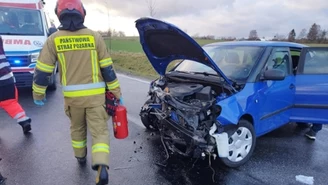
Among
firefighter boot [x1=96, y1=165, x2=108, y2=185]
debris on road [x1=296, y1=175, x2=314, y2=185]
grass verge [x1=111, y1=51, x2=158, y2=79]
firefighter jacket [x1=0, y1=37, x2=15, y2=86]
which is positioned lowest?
grass verge [x1=111, y1=51, x2=158, y2=79]

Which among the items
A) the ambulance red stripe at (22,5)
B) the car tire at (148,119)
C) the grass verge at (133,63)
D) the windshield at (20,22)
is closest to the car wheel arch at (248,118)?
the car tire at (148,119)

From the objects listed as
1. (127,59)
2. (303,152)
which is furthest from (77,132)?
(127,59)

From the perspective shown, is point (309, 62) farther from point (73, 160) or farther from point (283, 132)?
point (73, 160)

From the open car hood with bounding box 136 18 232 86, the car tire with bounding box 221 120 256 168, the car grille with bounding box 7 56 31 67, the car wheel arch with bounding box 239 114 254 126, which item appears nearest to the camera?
the open car hood with bounding box 136 18 232 86

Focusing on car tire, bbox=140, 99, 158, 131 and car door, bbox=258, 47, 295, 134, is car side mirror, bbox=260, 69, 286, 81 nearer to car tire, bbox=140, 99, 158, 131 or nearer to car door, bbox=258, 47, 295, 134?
car door, bbox=258, 47, 295, 134

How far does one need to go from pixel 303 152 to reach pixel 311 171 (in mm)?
562

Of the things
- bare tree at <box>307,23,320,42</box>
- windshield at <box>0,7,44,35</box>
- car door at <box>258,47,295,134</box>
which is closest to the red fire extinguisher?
car door at <box>258,47,295,134</box>

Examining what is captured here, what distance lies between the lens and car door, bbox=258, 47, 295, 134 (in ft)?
11.6

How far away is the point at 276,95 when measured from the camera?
372cm

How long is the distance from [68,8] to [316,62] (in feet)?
12.4

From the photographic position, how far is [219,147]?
2883 mm

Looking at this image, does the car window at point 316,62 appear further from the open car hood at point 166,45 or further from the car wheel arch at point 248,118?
the open car hood at point 166,45

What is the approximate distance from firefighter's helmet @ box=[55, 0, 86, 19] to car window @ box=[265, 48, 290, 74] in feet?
8.56

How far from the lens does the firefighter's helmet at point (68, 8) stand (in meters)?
2.54
